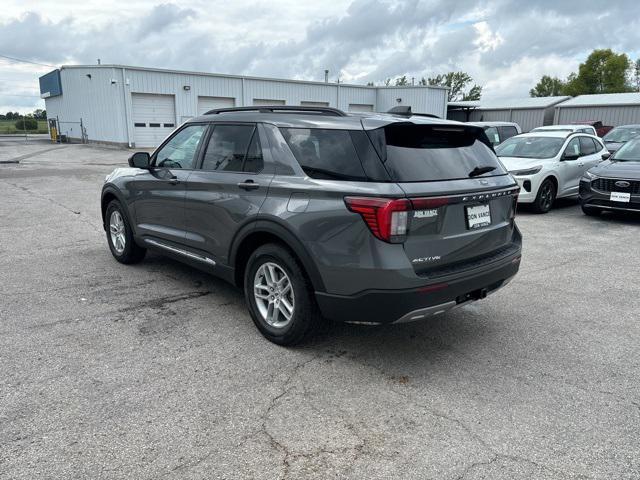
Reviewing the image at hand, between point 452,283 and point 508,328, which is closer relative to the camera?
point 452,283

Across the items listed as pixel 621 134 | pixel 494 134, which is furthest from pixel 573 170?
pixel 621 134

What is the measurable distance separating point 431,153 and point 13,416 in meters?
3.11

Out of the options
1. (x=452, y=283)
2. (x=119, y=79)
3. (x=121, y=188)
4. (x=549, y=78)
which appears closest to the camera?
(x=452, y=283)

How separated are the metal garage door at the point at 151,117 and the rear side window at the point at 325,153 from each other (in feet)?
81.5

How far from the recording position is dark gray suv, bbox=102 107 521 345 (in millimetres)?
3246

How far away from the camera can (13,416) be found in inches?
116

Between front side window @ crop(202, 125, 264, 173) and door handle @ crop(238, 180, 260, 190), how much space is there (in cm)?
11

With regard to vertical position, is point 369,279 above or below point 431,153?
below

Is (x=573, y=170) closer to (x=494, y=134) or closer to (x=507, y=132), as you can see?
(x=494, y=134)

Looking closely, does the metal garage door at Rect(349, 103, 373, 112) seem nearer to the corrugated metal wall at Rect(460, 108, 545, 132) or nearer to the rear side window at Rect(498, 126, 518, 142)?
the corrugated metal wall at Rect(460, 108, 545, 132)

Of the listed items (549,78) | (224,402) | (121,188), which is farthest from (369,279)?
(549,78)

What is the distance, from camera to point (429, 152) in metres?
3.59

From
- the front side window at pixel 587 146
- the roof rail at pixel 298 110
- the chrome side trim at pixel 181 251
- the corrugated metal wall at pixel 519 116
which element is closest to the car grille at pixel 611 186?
the front side window at pixel 587 146

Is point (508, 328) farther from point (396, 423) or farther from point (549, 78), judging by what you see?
A: point (549, 78)
